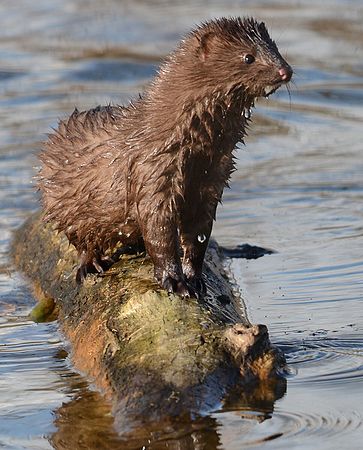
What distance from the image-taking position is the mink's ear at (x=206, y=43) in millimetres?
6723

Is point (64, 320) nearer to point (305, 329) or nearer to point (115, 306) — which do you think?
point (115, 306)

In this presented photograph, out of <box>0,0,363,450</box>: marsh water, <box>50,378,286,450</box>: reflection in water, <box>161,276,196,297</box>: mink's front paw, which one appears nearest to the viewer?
<box>50,378,286,450</box>: reflection in water

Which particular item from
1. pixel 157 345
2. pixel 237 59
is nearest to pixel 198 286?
pixel 157 345

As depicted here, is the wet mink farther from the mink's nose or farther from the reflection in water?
the reflection in water

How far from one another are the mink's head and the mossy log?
3.60 feet

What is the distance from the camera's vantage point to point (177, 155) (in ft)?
22.6

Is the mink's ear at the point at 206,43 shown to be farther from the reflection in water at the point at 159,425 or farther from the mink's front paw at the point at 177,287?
the reflection in water at the point at 159,425

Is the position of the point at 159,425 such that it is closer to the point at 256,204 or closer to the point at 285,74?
the point at 285,74

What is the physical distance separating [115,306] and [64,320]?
798 millimetres

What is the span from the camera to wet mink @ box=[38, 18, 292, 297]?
6.68 m

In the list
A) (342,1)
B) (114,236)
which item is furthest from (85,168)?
(342,1)

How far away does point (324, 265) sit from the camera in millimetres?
8727

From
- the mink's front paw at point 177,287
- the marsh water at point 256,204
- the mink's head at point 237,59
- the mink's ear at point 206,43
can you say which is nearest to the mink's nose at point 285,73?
the mink's head at point 237,59

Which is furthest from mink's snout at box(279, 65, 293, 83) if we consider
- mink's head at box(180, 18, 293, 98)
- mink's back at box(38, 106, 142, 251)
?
mink's back at box(38, 106, 142, 251)
